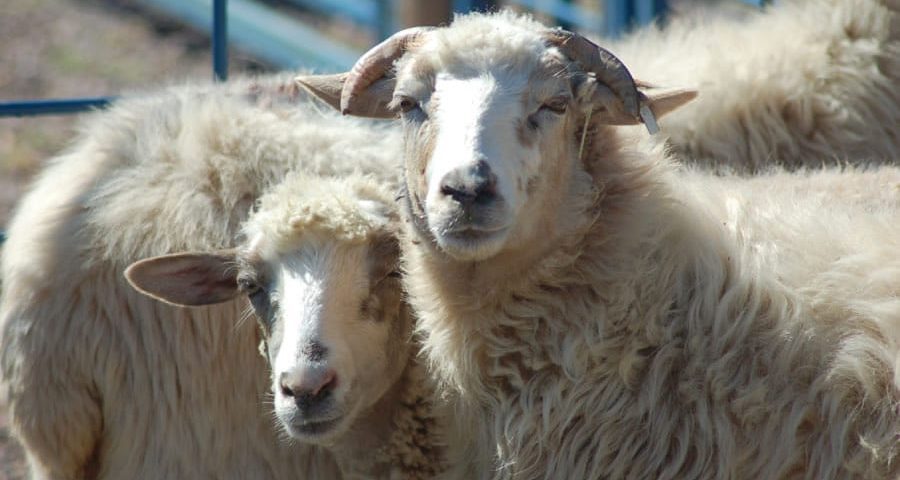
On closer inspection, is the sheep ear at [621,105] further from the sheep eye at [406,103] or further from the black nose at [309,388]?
the black nose at [309,388]

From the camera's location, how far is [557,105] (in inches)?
121

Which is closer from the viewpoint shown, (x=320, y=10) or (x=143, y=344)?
(x=143, y=344)

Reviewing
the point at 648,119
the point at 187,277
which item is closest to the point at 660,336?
the point at 648,119

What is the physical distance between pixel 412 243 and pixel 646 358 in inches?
24.8

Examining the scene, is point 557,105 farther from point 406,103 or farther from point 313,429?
point 313,429

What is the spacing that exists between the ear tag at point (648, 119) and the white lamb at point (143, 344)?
803 mm

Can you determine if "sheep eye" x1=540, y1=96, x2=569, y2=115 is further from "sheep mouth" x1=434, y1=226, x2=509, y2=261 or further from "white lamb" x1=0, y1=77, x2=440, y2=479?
"white lamb" x1=0, y1=77, x2=440, y2=479

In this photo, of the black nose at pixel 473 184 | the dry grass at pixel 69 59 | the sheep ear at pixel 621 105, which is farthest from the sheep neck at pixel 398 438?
the dry grass at pixel 69 59

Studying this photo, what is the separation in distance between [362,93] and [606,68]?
0.67 metres

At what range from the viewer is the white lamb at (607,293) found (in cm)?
286

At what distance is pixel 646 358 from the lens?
303 centimetres

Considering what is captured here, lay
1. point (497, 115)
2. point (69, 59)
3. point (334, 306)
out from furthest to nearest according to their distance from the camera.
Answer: point (69, 59) < point (334, 306) < point (497, 115)

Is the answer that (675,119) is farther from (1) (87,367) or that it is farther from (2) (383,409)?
(1) (87,367)

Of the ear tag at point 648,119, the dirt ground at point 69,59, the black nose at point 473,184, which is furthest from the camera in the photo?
the dirt ground at point 69,59
